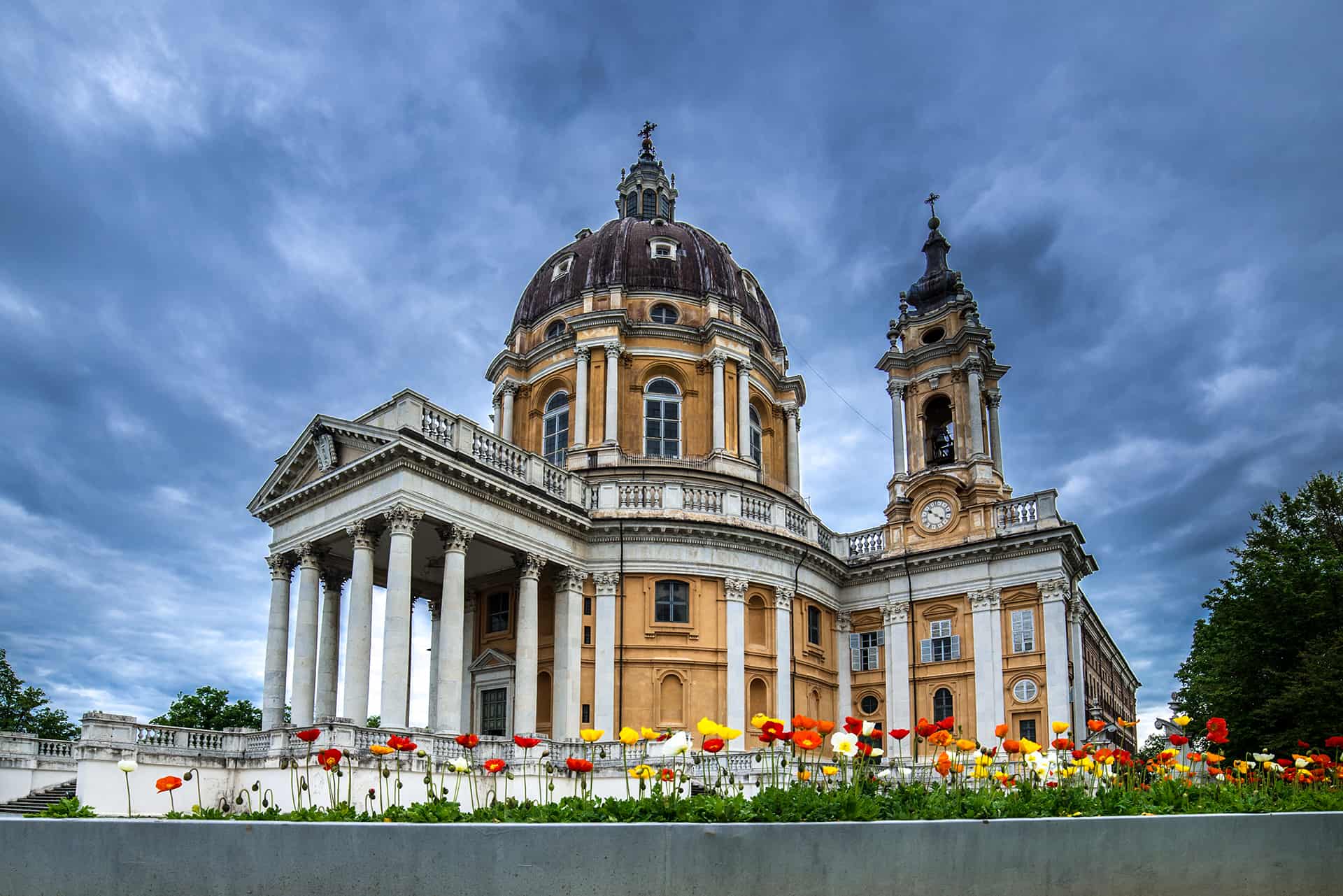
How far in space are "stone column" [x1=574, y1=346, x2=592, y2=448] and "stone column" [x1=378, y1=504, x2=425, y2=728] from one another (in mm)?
13081

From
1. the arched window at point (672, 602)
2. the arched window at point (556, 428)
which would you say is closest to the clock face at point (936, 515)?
the arched window at point (672, 602)

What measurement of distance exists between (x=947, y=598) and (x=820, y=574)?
4734mm

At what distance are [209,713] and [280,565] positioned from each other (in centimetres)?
3962

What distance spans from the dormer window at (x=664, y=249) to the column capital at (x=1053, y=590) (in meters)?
20.4

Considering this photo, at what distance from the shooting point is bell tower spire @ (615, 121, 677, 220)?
51.4 metres

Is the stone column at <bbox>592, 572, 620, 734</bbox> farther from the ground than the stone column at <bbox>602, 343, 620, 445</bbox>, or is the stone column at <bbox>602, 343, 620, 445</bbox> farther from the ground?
the stone column at <bbox>602, 343, 620, 445</bbox>

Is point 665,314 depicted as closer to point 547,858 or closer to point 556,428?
point 556,428

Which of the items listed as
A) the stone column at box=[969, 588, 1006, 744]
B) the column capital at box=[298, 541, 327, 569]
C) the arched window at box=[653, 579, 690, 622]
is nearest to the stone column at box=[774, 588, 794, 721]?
the arched window at box=[653, 579, 690, 622]

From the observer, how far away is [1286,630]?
3619 centimetres

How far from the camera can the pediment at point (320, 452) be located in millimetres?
29578

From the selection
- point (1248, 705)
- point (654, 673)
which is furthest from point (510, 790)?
point (1248, 705)

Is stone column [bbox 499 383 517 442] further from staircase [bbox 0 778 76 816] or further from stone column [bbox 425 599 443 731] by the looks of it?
staircase [bbox 0 778 76 816]

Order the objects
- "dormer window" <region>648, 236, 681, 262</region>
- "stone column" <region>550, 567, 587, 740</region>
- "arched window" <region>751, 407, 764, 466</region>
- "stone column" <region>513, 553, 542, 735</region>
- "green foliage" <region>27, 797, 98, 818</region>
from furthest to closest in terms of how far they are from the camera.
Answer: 1. "dormer window" <region>648, 236, 681, 262</region>
2. "arched window" <region>751, 407, 764, 466</region>
3. "stone column" <region>550, 567, 587, 740</region>
4. "stone column" <region>513, 553, 542, 735</region>
5. "green foliage" <region>27, 797, 98, 818</region>

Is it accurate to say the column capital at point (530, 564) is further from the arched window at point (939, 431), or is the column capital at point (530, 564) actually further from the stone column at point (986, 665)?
the arched window at point (939, 431)
